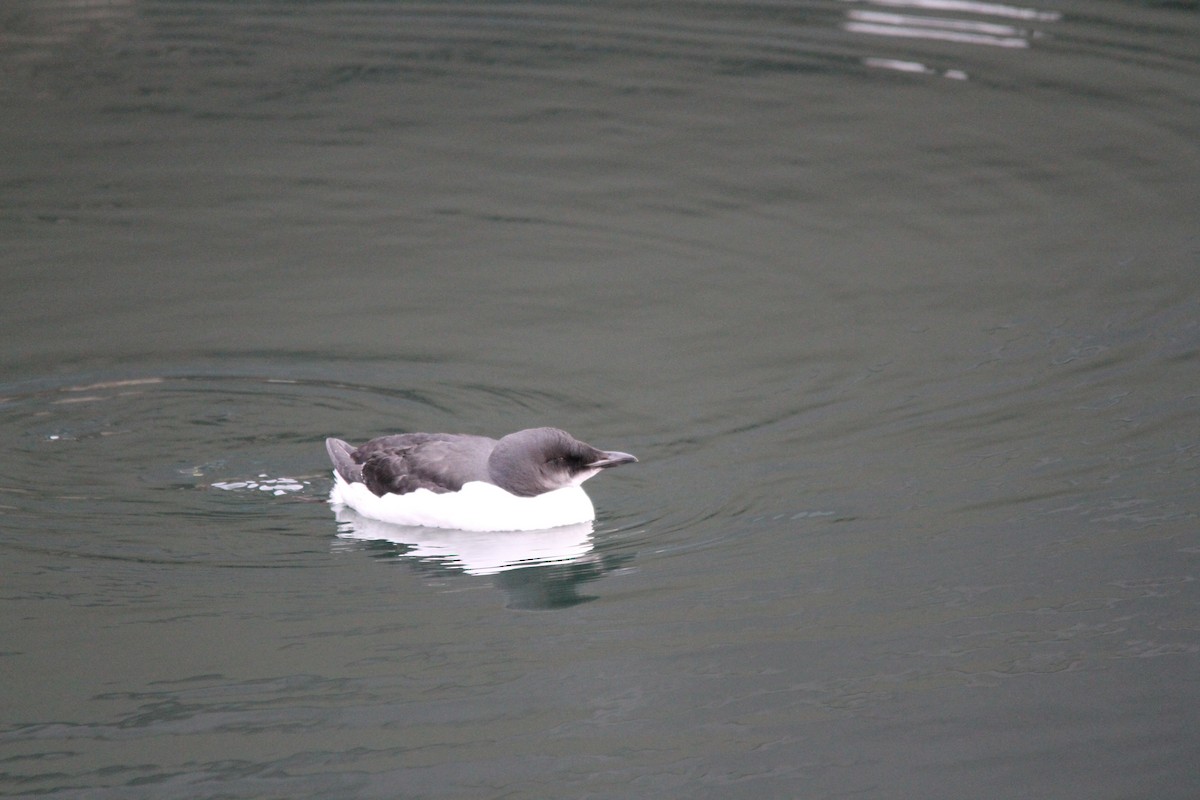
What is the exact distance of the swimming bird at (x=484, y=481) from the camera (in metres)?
7.16

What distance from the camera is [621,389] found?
9109 mm

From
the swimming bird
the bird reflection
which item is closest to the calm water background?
the bird reflection

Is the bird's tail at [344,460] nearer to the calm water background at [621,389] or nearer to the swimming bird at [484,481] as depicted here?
the swimming bird at [484,481]

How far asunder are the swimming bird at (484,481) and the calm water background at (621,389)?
16 centimetres

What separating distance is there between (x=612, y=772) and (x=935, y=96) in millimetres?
10016

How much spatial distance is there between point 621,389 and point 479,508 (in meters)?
2.05

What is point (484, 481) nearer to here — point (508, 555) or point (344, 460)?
point (508, 555)

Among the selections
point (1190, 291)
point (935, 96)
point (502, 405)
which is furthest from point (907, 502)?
point (935, 96)

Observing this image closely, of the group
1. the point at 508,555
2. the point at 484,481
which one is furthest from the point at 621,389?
the point at 508,555

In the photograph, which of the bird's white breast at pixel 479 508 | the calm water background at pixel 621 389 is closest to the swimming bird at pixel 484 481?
the bird's white breast at pixel 479 508

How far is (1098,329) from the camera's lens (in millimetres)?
9617

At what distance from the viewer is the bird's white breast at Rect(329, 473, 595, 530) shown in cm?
723

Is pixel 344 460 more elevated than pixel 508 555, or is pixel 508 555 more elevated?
pixel 344 460

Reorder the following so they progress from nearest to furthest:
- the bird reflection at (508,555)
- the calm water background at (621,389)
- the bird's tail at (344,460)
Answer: the calm water background at (621,389) → the bird reflection at (508,555) → the bird's tail at (344,460)
